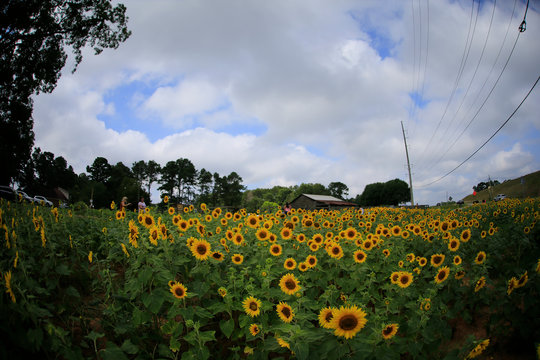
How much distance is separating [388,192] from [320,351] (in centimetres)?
10241

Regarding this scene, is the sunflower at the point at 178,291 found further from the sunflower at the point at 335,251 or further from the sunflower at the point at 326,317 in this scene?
the sunflower at the point at 335,251

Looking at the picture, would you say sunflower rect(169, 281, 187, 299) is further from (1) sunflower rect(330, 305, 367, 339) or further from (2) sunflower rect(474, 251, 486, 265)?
(2) sunflower rect(474, 251, 486, 265)

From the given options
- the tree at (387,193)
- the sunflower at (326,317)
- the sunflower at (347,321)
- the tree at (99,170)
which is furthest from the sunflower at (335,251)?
the tree at (387,193)

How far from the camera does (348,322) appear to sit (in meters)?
1.87

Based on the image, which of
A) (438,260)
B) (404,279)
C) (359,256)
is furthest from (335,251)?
(438,260)

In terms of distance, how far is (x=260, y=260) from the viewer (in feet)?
10.6

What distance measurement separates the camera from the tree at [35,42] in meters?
14.1

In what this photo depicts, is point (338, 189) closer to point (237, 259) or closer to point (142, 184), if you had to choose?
point (142, 184)

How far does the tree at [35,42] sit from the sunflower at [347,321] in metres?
20.0

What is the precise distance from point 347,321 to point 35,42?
20.8 m

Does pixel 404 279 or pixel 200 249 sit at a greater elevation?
pixel 200 249

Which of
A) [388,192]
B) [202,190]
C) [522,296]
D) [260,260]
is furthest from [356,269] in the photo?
[388,192]

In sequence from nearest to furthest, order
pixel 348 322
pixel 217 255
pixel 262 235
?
pixel 348 322, pixel 217 255, pixel 262 235

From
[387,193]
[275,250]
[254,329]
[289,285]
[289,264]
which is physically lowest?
[254,329]
